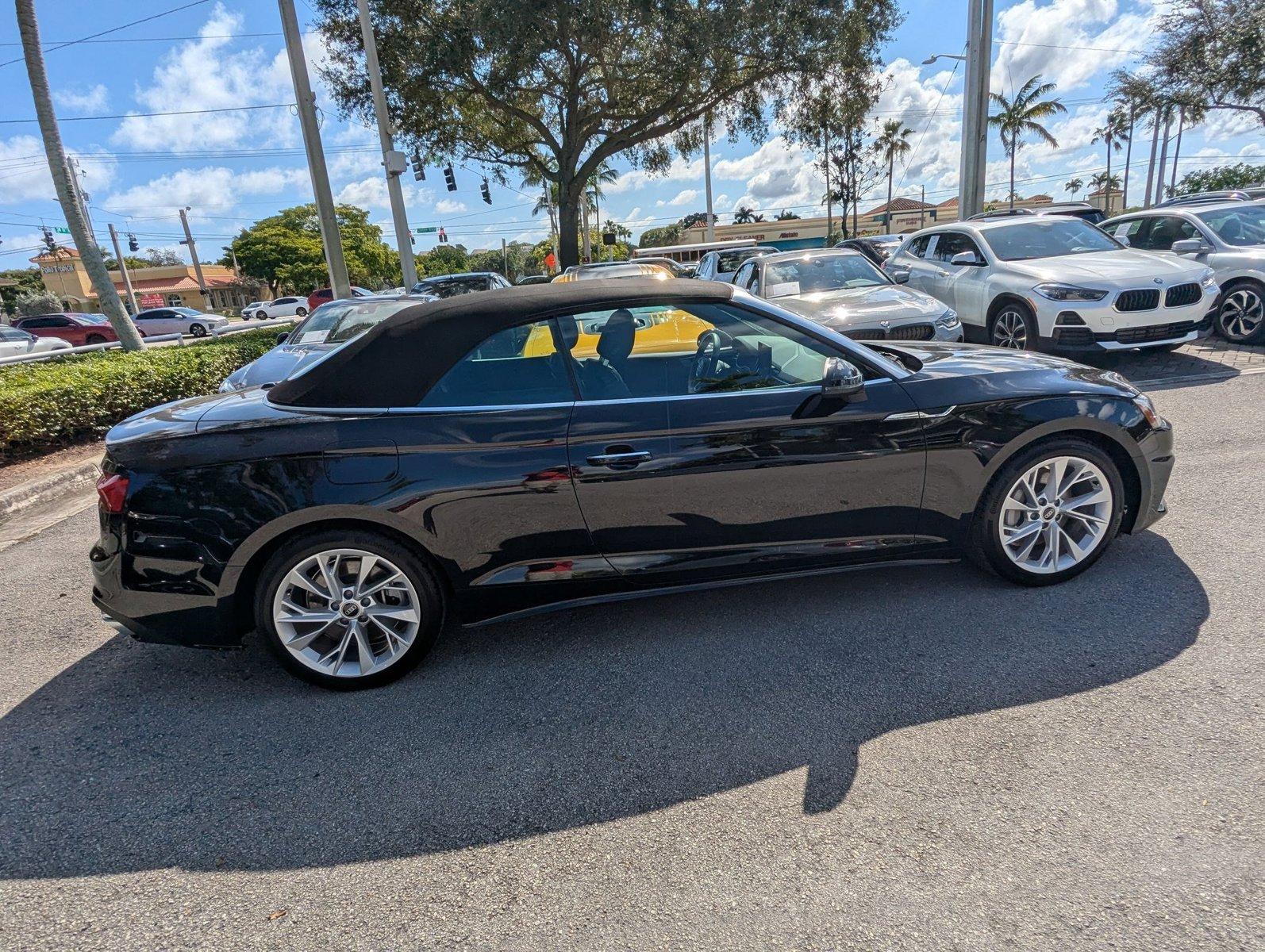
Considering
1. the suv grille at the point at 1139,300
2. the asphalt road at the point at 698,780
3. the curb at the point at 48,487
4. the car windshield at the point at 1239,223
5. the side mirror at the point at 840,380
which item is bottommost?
the asphalt road at the point at 698,780

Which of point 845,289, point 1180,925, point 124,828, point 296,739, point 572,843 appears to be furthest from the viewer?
point 845,289

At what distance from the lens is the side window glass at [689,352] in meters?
3.16

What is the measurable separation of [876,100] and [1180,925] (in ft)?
83.0

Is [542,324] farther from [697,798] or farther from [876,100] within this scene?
[876,100]

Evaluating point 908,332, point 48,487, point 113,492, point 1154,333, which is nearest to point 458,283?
point 48,487

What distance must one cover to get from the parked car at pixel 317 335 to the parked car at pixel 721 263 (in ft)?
15.2

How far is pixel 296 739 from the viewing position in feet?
9.12

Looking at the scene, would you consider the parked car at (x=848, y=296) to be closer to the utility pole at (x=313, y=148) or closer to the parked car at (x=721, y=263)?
the parked car at (x=721, y=263)

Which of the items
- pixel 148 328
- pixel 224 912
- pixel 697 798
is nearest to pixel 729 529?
→ pixel 697 798

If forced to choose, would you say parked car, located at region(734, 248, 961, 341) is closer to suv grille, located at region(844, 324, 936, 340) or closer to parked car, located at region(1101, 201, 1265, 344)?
suv grille, located at region(844, 324, 936, 340)

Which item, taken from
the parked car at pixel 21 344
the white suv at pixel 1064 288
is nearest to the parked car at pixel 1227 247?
the white suv at pixel 1064 288

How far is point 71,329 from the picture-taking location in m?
25.9

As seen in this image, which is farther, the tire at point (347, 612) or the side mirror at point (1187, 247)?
the side mirror at point (1187, 247)

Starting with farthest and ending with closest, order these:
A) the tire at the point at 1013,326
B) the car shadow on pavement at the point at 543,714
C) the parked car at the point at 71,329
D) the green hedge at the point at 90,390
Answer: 1. the parked car at the point at 71,329
2. the tire at the point at 1013,326
3. the green hedge at the point at 90,390
4. the car shadow on pavement at the point at 543,714
